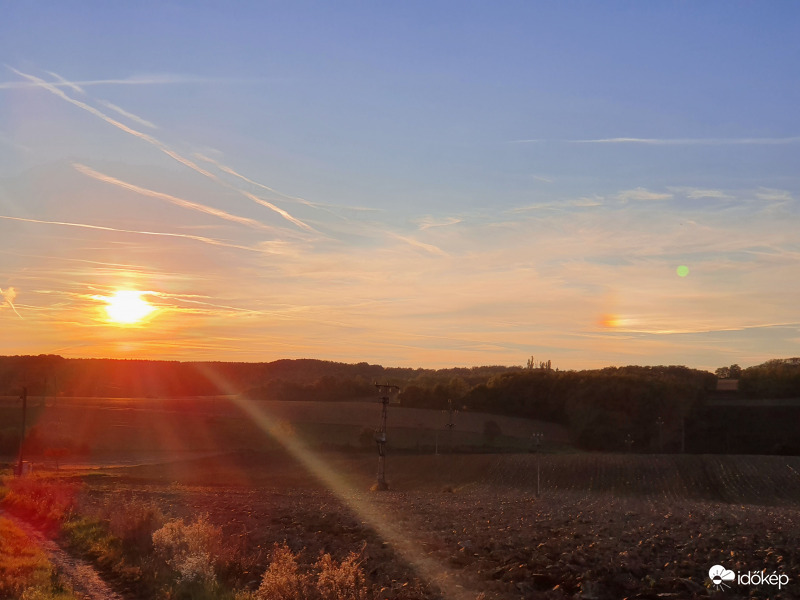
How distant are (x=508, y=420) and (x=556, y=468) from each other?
27.9 m

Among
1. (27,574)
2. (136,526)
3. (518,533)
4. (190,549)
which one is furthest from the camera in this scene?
(136,526)

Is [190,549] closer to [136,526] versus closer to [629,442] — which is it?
[136,526]

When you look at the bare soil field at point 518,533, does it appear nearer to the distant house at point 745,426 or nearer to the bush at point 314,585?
the bush at point 314,585

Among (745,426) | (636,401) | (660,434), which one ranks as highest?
(636,401)

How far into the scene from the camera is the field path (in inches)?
621

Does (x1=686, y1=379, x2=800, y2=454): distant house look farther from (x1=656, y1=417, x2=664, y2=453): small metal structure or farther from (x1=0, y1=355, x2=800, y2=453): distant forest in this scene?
(x1=656, y1=417, x2=664, y2=453): small metal structure

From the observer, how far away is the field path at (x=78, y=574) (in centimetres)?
1577

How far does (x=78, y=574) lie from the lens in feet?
59.1

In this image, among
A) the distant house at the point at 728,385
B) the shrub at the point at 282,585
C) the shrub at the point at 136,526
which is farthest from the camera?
the distant house at the point at 728,385

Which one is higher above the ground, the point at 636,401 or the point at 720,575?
the point at 636,401

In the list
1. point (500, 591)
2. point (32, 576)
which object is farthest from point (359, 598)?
point (32, 576)

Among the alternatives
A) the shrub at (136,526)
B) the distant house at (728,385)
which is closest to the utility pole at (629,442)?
the distant house at (728,385)

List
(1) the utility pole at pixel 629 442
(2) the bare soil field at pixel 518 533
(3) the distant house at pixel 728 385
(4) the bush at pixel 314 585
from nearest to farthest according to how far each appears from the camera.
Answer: (4) the bush at pixel 314 585 → (2) the bare soil field at pixel 518 533 → (1) the utility pole at pixel 629 442 → (3) the distant house at pixel 728 385

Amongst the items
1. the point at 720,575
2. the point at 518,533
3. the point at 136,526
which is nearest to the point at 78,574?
the point at 136,526
